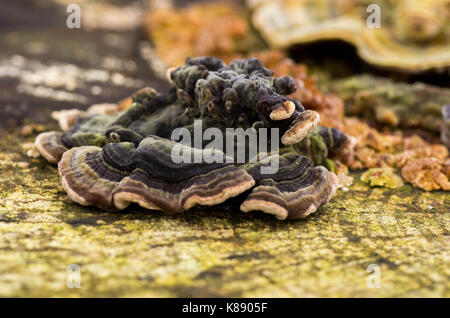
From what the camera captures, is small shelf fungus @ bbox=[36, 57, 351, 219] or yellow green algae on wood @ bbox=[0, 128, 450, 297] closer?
yellow green algae on wood @ bbox=[0, 128, 450, 297]

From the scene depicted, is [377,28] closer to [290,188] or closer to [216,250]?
[290,188]

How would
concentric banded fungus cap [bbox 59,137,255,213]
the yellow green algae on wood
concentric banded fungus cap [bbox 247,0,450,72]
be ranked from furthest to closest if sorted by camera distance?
1. concentric banded fungus cap [bbox 247,0,450,72]
2. concentric banded fungus cap [bbox 59,137,255,213]
3. the yellow green algae on wood

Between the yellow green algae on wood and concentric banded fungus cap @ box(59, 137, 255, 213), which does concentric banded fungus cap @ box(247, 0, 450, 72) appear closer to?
the yellow green algae on wood

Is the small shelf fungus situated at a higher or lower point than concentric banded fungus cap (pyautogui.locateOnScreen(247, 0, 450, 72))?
lower

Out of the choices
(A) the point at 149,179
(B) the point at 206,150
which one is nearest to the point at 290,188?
(B) the point at 206,150

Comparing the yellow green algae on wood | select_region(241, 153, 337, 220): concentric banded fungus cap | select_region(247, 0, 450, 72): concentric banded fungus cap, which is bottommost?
the yellow green algae on wood

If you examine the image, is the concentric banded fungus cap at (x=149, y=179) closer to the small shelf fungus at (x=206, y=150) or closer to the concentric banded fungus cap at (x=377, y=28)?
the small shelf fungus at (x=206, y=150)

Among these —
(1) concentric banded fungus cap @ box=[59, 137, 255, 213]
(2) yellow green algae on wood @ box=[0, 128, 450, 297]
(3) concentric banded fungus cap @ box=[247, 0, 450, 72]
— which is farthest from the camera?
(3) concentric banded fungus cap @ box=[247, 0, 450, 72]

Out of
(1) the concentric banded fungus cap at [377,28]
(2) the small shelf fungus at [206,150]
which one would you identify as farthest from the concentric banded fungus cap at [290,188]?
(1) the concentric banded fungus cap at [377,28]

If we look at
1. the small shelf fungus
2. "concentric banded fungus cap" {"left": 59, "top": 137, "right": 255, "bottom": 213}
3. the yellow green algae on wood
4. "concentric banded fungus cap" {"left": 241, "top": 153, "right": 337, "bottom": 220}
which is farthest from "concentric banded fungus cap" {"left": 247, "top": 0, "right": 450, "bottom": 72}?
"concentric banded fungus cap" {"left": 59, "top": 137, "right": 255, "bottom": 213}
